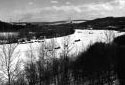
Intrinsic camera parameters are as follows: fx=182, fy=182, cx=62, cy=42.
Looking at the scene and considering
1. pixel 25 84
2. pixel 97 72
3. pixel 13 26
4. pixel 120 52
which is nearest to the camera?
pixel 25 84

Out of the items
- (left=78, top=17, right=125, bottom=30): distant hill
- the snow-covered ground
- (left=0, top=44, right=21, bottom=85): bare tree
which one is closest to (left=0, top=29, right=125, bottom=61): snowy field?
the snow-covered ground

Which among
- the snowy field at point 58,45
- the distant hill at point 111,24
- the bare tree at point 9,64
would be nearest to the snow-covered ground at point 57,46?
the snowy field at point 58,45

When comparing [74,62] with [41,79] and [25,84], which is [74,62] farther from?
[25,84]

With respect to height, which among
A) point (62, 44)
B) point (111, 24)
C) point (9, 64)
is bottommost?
point (62, 44)

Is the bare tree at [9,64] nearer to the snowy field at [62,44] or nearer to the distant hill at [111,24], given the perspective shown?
the snowy field at [62,44]

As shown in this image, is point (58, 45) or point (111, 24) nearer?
point (58, 45)

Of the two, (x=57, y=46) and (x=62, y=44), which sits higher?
(x=62, y=44)

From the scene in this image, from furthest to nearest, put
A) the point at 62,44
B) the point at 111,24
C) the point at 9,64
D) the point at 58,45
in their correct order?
1. the point at 111,24
2. the point at 58,45
3. the point at 62,44
4. the point at 9,64

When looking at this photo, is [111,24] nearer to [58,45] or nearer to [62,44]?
[58,45]

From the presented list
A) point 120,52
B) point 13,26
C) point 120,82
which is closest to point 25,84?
point 120,82

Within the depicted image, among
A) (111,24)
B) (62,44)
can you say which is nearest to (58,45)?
(62,44)

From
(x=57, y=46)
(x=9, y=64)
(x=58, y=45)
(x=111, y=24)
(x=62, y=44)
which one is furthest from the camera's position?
(x=111, y=24)
